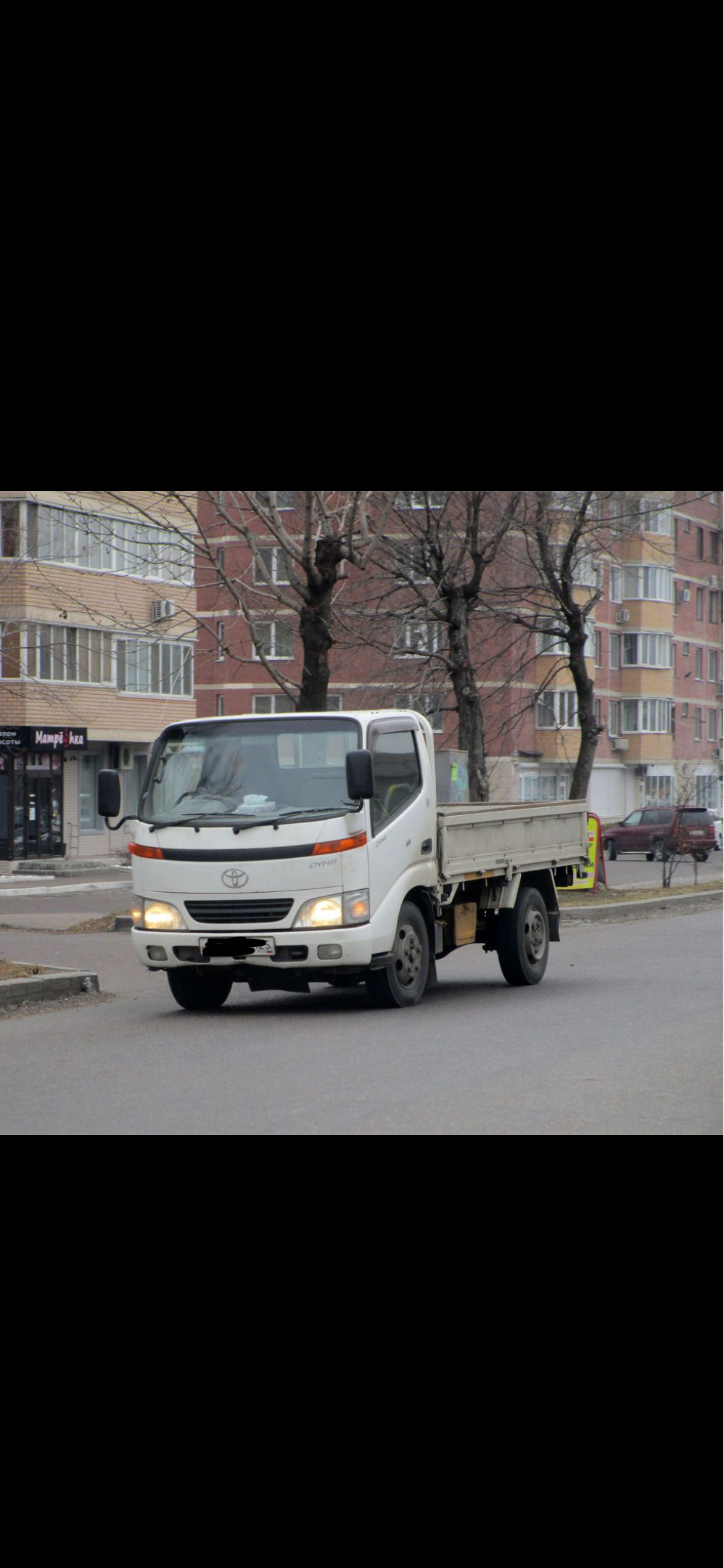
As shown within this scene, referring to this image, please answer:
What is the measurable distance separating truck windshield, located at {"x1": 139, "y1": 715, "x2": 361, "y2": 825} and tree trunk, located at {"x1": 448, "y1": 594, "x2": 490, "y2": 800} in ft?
44.4

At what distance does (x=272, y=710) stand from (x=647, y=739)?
692 inches

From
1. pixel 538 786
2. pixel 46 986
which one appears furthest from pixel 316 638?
pixel 538 786

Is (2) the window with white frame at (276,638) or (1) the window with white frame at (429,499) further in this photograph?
(1) the window with white frame at (429,499)

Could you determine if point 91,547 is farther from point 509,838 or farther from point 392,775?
point 392,775

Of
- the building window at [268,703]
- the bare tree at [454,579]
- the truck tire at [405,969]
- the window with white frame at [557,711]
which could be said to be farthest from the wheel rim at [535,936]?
the building window at [268,703]

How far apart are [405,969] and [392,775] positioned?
4.97 feet

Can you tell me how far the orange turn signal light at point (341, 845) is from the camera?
1327 centimetres

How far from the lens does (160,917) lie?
13.6m

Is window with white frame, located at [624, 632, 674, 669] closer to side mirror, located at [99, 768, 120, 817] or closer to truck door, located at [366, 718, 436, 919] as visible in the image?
truck door, located at [366, 718, 436, 919]

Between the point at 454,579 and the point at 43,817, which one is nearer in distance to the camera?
the point at 454,579

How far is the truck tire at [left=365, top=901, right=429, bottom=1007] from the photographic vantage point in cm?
1398

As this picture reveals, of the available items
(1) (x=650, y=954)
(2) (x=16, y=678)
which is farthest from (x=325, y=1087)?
(2) (x=16, y=678)

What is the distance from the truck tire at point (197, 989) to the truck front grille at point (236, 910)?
2.99 ft

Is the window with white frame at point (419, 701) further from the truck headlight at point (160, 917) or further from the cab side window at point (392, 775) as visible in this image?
the truck headlight at point (160, 917)
